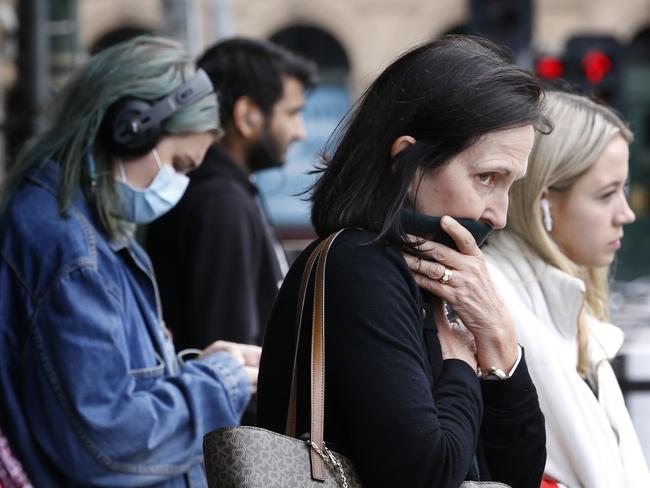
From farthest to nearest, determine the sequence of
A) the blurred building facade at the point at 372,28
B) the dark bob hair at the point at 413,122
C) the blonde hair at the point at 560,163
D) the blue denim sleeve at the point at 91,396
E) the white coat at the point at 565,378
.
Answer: the blurred building facade at the point at 372,28, the blonde hair at the point at 560,163, the blue denim sleeve at the point at 91,396, the white coat at the point at 565,378, the dark bob hair at the point at 413,122

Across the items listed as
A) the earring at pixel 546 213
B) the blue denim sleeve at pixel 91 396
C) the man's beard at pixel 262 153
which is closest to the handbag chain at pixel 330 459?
the blue denim sleeve at pixel 91 396

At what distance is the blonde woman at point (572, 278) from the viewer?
9.27ft

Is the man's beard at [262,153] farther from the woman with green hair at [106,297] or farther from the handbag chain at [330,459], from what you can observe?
the handbag chain at [330,459]

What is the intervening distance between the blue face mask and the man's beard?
1101mm

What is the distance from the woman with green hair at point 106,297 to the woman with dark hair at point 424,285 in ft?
2.54

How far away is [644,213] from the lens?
23.2 metres

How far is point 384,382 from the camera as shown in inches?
80.0

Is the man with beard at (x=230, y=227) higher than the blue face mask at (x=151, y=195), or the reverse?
the blue face mask at (x=151, y=195)

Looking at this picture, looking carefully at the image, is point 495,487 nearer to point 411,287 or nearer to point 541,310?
point 411,287

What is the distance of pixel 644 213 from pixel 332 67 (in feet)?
21.7

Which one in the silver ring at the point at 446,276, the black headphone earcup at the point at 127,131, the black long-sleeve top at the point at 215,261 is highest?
the silver ring at the point at 446,276

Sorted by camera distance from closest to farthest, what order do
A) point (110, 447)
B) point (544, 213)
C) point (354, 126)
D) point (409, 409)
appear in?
point (409, 409) < point (354, 126) < point (110, 447) < point (544, 213)

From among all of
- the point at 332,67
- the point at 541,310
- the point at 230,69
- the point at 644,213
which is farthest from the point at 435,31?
the point at 541,310

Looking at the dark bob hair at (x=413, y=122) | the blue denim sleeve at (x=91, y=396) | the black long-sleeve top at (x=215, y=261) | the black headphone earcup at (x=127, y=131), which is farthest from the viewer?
the black long-sleeve top at (x=215, y=261)
